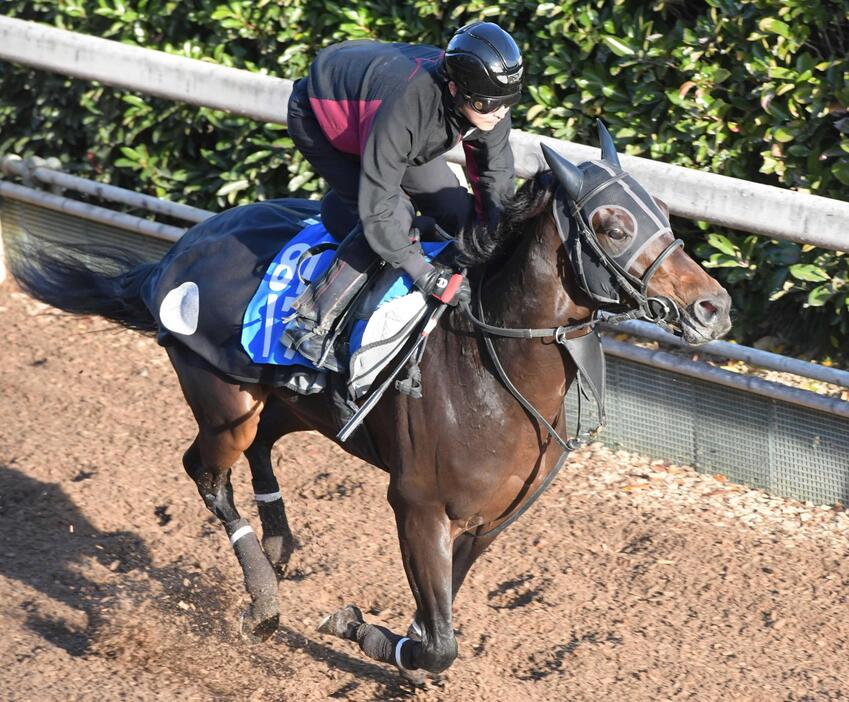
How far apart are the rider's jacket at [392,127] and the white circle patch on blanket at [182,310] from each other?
0.92m

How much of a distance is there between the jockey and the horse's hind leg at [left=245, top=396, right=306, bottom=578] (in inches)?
40.4

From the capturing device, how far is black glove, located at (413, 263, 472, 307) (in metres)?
4.26

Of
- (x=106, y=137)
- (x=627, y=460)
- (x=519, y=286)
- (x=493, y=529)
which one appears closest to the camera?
(x=519, y=286)

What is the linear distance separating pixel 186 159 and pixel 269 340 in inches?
152

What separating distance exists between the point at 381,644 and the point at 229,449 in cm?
109

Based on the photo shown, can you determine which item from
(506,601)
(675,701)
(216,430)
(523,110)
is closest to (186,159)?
(523,110)

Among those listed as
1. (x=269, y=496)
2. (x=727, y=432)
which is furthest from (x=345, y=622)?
(x=727, y=432)

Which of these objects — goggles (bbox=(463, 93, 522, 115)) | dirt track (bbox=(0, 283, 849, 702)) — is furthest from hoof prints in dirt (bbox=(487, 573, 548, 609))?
goggles (bbox=(463, 93, 522, 115))

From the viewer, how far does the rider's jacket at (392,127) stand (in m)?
4.21

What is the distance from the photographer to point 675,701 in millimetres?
4633

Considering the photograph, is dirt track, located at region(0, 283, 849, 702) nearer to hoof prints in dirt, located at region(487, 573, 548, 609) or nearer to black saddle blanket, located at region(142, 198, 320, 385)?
hoof prints in dirt, located at region(487, 573, 548, 609)

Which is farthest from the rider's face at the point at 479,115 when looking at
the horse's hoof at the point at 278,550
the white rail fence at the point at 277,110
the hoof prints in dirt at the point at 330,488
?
the hoof prints in dirt at the point at 330,488

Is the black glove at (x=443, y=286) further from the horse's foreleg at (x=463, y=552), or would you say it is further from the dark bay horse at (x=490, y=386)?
the horse's foreleg at (x=463, y=552)

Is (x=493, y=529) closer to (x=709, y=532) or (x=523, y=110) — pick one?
(x=709, y=532)
